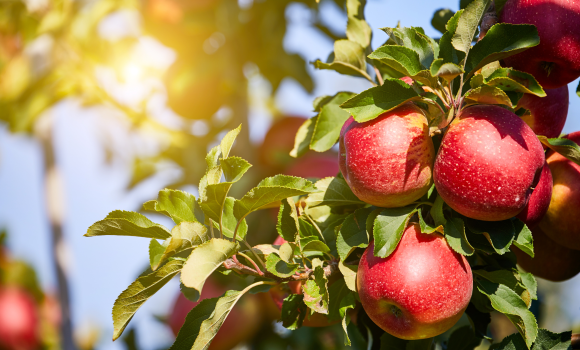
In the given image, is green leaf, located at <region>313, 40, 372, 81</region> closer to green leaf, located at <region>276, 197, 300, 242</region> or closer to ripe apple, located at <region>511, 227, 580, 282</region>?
green leaf, located at <region>276, 197, 300, 242</region>

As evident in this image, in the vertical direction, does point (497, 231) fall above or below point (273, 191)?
below

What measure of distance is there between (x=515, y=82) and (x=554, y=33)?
200 millimetres

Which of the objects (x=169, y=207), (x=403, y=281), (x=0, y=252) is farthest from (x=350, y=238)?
(x=0, y=252)

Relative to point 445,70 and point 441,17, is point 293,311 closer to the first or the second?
point 445,70

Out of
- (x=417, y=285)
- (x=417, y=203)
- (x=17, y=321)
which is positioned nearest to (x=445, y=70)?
(x=417, y=203)

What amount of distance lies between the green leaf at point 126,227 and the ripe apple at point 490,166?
19.8 inches

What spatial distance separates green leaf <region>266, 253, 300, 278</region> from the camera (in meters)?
0.77

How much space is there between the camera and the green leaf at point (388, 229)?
737mm

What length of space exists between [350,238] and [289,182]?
182 millimetres

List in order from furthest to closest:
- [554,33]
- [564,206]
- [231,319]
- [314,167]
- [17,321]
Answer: [17,321], [231,319], [314,167], [564,206], [554,33]

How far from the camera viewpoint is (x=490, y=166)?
71 cm

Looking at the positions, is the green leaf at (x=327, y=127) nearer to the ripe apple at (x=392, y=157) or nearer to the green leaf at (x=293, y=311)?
the ripe apple at (x=392, y=157)

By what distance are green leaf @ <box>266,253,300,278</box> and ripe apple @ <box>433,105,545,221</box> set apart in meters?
0.29

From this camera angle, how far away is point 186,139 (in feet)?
6.84
